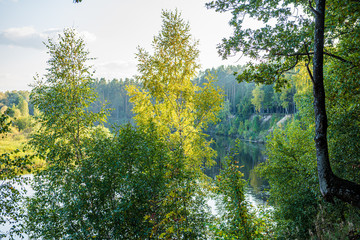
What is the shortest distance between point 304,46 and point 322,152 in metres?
2.73

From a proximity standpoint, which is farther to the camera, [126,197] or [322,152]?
[126,197]

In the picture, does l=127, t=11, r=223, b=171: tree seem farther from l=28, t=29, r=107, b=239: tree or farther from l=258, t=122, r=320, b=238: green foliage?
l=258, t=122, r=320, b=238: green foliage

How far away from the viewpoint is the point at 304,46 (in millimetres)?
5762

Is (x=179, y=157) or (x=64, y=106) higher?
(x=64, y=106)

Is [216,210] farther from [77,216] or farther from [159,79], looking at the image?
[77,216]

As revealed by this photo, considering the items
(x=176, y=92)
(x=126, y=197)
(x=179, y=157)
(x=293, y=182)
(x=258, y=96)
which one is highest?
(x=258, y=96)

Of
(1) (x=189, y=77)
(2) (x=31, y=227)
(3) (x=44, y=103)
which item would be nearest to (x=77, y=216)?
(2) (x=31, y=227)

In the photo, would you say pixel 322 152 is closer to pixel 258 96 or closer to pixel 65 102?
pixel 65 102

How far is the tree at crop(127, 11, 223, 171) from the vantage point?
15289mm

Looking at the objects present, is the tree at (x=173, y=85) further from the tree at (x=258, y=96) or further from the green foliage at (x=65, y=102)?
the tree at (x=258, y=96)

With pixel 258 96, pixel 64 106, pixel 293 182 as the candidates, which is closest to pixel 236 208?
pixel 64 106

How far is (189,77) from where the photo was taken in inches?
628

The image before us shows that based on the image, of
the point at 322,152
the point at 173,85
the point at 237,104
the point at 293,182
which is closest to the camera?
the point at 322,152

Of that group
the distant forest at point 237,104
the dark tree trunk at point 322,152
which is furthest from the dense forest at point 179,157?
the distant forest at point 237,104
